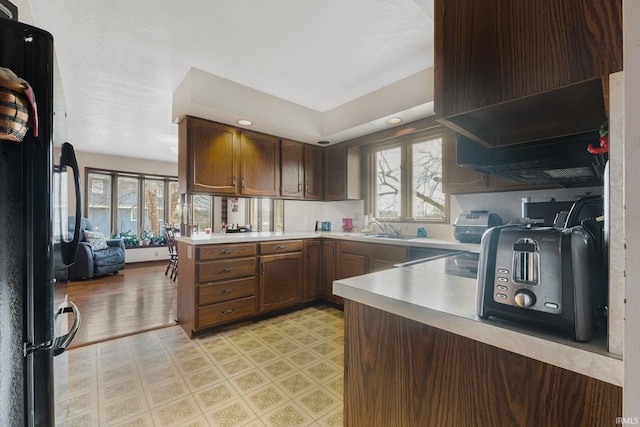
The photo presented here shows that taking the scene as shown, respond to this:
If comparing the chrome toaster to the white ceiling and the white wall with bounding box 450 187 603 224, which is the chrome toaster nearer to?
the white ceiling

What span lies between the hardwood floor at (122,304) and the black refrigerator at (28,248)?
4.88 ft

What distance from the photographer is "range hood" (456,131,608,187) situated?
1.02 metres

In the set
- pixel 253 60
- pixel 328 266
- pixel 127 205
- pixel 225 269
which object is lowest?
pixel 328 266

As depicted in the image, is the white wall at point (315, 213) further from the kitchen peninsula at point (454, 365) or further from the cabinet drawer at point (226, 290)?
the kitchen peninsula at point (454, 365)

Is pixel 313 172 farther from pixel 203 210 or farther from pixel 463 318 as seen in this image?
pixel 463 318

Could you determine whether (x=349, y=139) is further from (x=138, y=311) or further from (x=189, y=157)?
(x=138, y=311)

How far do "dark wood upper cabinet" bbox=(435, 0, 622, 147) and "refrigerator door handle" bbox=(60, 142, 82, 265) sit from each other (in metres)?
1.35

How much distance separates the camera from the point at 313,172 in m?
3.83

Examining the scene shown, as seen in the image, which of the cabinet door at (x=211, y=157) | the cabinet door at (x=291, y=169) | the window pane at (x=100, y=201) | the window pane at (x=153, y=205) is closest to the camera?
the cabinet door at (x=211, y=157)

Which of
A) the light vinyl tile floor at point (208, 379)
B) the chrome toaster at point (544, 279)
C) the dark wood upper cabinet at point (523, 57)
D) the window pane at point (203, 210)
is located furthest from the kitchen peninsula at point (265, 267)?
the window pane at point (203, 210)

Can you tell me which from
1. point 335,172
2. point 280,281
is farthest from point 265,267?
point 335,172

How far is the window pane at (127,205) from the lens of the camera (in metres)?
6.18

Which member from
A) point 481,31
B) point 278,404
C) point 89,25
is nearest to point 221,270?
point 278,404

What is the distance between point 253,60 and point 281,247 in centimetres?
187
